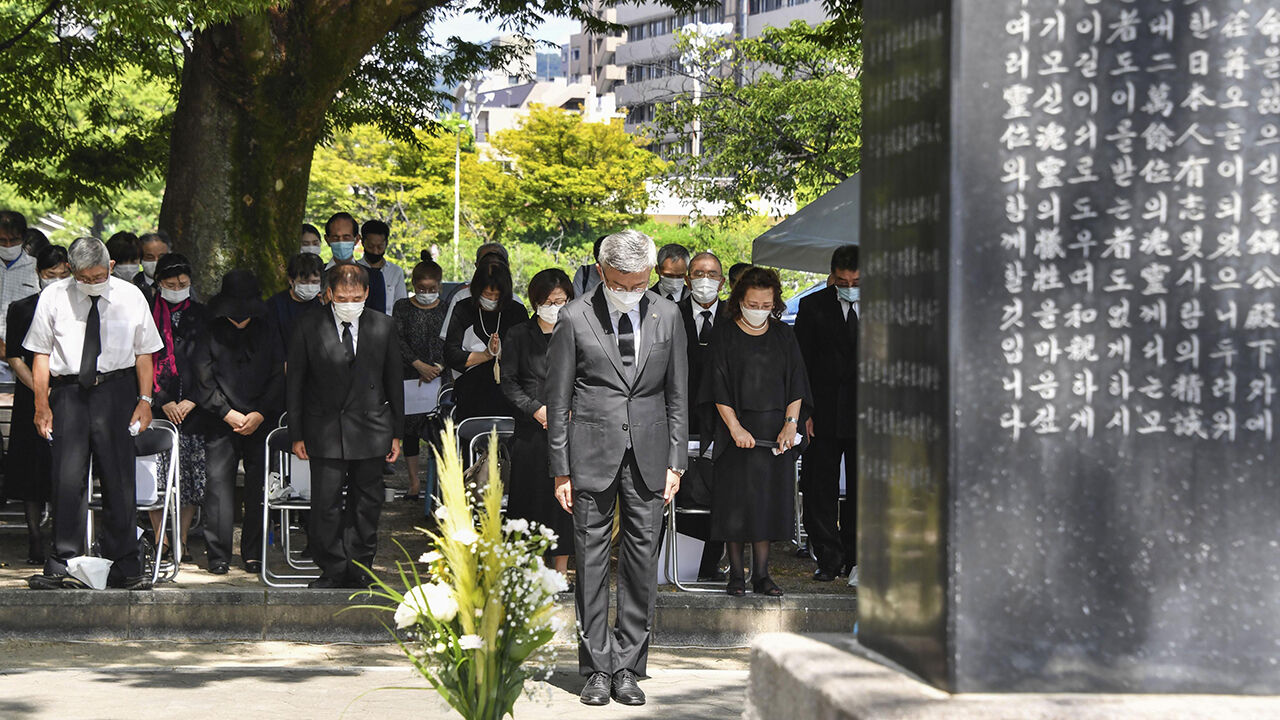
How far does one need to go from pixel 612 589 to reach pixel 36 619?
3448 mm

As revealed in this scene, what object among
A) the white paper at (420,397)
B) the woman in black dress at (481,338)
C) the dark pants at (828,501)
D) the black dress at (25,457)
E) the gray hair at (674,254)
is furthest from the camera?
the white paper at (420,397)

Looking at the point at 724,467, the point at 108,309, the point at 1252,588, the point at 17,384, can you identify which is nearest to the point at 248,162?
the point at 17,384

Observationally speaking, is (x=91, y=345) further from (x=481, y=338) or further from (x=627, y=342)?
(x=627, y=342)

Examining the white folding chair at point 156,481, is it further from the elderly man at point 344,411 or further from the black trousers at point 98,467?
the elderly man at point 344,411

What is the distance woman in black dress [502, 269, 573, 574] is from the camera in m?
8.96

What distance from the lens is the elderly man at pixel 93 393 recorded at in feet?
28.3

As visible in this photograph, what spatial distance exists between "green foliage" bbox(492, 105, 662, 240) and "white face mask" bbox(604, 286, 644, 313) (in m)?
43.6

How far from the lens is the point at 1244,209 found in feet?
11.5

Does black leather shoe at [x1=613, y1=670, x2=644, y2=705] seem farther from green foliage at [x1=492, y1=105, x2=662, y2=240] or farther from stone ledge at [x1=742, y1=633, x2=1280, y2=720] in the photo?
green foliage at [x1=492, y1=105, x2=662, y2=240]

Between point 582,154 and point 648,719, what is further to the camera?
point 582,154

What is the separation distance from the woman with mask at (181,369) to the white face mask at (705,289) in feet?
10.7

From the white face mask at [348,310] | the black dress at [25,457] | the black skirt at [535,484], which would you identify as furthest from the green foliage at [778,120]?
the black dress at [25,457]

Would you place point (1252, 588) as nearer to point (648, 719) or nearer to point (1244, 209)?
point (1244, 209)

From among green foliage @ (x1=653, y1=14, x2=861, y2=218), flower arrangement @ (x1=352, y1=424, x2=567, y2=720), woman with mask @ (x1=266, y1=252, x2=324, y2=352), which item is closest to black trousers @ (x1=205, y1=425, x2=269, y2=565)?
woman with mask @ (x1=266, y1=252, x2=324, y2=352)
